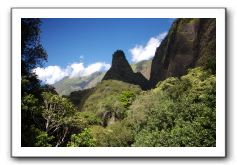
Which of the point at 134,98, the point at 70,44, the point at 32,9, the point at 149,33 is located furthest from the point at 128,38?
the point at 134,98

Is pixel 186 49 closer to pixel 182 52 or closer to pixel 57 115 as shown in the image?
pixel 182 52

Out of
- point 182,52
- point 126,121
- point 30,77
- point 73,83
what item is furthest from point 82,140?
point 182,52

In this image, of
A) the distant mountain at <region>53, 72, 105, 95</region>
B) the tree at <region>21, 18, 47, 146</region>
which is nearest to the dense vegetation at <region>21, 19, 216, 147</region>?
the tree at <region>21, 18, 47, 146</region>

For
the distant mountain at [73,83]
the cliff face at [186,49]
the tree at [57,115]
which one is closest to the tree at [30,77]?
the tree at [57,115]

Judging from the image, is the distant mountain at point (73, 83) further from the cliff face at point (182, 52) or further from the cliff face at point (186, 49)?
the cliff face at point (186, 49)

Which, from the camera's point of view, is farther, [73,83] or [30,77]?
[73,83]

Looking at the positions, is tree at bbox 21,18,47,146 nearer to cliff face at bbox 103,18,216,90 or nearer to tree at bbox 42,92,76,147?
tree at bbox 42,92,76,147
